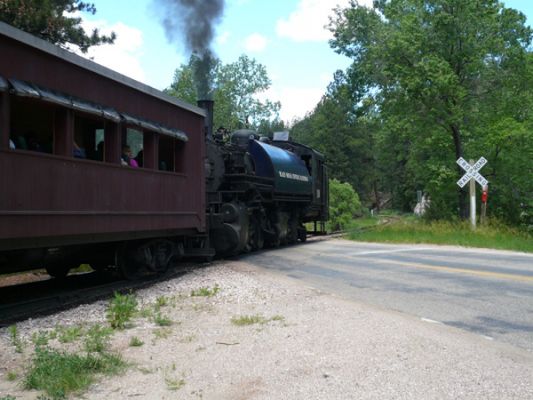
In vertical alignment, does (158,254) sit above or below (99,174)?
Result: below

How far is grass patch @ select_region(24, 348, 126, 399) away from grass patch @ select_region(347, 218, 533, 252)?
13.7 m

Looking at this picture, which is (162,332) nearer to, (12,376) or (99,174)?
(12,376)

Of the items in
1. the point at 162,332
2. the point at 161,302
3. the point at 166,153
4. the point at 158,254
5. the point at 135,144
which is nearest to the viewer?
the point at 162,332

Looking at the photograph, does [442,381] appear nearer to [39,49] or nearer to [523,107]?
[39,49]

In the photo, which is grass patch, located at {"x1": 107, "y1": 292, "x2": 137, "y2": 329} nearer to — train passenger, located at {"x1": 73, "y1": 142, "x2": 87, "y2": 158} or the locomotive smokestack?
train passenger, located at {"x1": 73, "y1": 142, "x2": 87, "y2": 158}

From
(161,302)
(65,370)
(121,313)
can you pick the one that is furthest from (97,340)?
(161,302)

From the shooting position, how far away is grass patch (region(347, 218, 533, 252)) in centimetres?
A: 1678

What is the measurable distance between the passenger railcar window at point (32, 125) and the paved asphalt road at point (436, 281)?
4.78 m

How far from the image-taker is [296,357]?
494 cm

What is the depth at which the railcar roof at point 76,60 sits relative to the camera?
249 inches

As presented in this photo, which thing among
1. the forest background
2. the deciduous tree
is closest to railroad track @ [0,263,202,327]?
the deciduous tree

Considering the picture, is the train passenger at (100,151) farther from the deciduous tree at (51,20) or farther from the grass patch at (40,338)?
the deciduous tree at (51,20)

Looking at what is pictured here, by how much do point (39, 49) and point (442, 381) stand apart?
576 cm

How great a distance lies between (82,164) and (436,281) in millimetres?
6123
